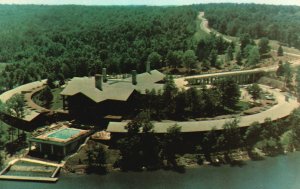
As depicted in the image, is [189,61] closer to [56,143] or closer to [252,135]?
[252,135]

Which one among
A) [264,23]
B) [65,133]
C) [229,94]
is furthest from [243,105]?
[264,23]

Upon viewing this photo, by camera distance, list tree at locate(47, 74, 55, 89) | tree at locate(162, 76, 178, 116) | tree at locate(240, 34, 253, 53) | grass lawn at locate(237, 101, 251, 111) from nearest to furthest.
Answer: tree at locate(162, 76, 178, 116) < grass lawn at locate(237, 101, 251, 111) < tree at locate(47, 74, 55, 89) < tree at locate(240, 34, 253, 53)

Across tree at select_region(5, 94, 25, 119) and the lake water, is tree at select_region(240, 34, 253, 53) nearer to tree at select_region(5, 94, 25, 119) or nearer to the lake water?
tree at select_region(5, 94, 25, 119)

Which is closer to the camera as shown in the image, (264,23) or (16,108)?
(16,108)

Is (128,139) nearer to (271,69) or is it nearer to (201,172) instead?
(201,172)

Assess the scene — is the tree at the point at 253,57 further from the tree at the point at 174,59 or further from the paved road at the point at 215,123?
the paved road at the point at 215,123

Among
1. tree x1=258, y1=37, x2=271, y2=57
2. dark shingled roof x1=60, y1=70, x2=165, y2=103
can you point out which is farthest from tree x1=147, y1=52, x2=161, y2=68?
dark shingled roof x1=60, y1=70, x2=165, y2=103

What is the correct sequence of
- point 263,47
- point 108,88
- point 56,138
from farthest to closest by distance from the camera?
point 263,47 → point 108,88 → point 56,138
